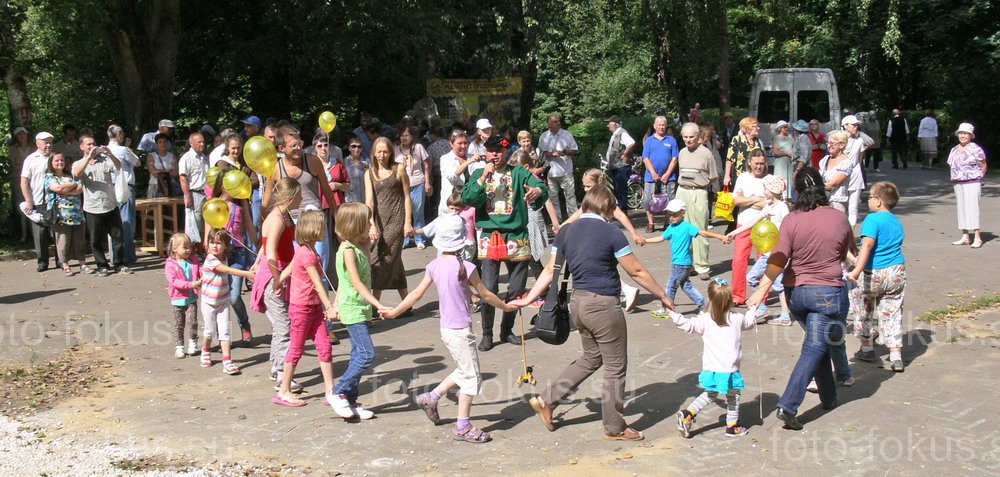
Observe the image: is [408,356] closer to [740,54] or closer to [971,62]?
[971,62]

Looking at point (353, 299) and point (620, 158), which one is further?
point (620, 158)

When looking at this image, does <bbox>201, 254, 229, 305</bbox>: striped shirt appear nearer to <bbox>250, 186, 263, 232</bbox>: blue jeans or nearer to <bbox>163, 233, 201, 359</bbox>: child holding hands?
<bbox>163, 233, 201, 359</bbox>: child holding hands

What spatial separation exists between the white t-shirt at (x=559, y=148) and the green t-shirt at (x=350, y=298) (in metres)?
8.66

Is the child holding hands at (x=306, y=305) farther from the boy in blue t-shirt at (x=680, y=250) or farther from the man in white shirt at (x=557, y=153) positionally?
the man in white shirt at (x=557, y=153)

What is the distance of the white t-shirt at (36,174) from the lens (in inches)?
521

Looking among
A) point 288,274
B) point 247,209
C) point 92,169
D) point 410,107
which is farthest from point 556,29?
point 288,274

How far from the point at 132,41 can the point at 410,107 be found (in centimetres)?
832

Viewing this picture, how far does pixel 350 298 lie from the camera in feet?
23.5

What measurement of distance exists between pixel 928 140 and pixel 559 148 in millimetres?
15026

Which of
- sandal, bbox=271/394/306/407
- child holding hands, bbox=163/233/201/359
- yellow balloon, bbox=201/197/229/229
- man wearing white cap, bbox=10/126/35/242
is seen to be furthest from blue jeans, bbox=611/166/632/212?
sandal, bbox=271/394/306/407

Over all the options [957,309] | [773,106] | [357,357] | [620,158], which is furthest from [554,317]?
[773,106]

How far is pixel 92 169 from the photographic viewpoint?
13320 mm

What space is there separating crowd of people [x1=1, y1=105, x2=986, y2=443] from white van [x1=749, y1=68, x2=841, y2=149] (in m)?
6.22

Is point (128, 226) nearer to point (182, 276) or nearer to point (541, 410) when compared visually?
point (182, 276)
